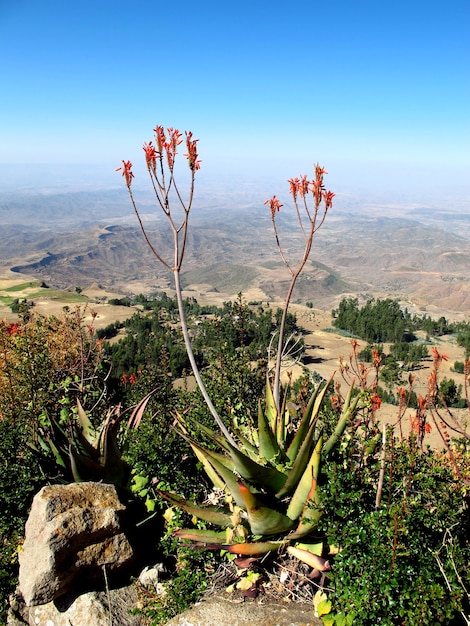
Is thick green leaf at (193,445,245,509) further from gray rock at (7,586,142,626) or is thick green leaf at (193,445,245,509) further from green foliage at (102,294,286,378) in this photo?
green foliage at (102,294,286,378)

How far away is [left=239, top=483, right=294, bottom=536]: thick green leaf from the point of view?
11.0ft

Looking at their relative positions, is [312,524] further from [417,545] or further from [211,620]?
[211,620]

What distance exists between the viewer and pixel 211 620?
3350mm

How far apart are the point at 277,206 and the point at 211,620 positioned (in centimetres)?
338

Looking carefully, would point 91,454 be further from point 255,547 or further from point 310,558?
point 310,558

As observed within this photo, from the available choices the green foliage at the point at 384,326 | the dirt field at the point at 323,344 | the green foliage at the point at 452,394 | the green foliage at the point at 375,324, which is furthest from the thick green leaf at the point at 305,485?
the green foliage at the point at 375,324

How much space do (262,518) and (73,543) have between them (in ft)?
5.41

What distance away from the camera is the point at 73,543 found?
12.0 feet

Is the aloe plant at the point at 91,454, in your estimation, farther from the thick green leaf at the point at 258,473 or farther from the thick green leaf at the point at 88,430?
the thick green leaf at the point at 258,473

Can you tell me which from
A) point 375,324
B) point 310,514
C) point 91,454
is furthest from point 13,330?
point 375,324

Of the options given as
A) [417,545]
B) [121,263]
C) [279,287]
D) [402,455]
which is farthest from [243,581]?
[121,263]

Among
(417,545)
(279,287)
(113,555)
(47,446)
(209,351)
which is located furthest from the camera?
(279,287)

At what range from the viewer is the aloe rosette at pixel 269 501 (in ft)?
11.0

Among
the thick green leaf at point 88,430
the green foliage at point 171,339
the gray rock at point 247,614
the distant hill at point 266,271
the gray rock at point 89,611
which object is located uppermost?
the thick green leaf at point 88,430
